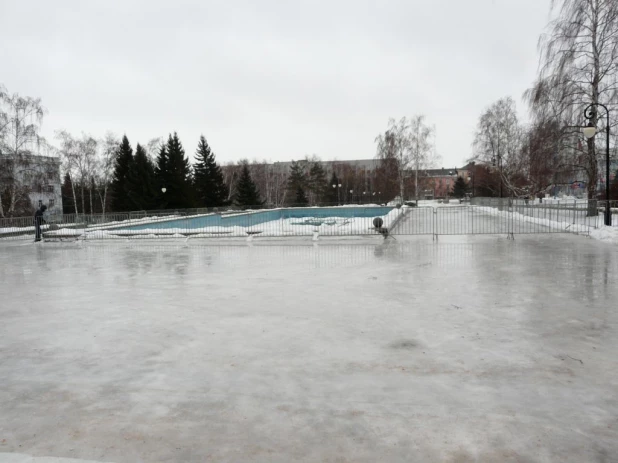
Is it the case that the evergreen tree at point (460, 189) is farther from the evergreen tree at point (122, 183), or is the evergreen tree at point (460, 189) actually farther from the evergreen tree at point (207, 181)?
the evergreen tree at point (122, 183)

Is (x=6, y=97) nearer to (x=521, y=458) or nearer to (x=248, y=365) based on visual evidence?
(x=248, y=365)

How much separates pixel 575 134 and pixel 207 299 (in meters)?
25.4

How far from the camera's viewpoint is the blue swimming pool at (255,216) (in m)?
29.2

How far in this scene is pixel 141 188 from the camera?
41656 millimetres

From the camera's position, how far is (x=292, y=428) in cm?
327

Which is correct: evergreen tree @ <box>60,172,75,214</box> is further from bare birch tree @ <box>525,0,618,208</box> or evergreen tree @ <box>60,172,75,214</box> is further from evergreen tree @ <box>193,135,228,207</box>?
bare birch tree @ <box>525,0,618,208</box>

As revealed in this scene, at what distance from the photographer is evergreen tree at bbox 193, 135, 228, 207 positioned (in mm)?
50844

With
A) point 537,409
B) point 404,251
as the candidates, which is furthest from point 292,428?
point 404,251

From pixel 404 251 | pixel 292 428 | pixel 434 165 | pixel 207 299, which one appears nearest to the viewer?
pixel 292 428

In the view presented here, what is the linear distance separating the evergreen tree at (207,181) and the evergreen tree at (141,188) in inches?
337

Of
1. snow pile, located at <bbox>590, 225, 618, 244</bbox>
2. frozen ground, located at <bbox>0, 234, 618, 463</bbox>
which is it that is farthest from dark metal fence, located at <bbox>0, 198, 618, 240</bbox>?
frozen ground, located at <bbox>0, 234, 618, 463</bbox>

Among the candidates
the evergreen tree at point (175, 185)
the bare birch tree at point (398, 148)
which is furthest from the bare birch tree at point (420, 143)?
the evergreen tree at point (175, 185)

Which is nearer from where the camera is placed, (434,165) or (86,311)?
(86,311)

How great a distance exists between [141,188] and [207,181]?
1051 cm
